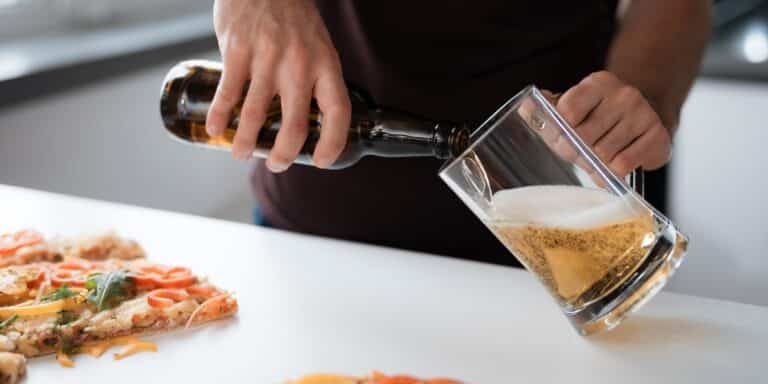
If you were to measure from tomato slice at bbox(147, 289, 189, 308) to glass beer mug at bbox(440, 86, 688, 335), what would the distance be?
0.37 m

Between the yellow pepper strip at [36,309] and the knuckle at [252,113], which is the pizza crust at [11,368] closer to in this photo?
the yellow pepper strip at [36,309]

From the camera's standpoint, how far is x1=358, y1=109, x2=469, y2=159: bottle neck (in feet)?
2.93

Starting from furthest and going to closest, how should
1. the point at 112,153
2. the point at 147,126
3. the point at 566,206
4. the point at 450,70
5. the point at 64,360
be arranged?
the point at 147,126 < the point at 112,153 < the point at 450,70 < the point at 64,360 < the point at 566,206

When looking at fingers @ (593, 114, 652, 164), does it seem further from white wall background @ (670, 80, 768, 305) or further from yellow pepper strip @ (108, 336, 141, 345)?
white wall background @ (670, 80, 768, 305)

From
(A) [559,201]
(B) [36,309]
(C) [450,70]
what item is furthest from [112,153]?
(A) [559,201]

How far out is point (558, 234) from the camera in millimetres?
769

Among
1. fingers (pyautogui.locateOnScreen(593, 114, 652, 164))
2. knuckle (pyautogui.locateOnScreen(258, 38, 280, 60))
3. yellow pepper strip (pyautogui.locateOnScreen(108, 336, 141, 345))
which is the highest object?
knuckle (pyautogui.locateOnScreen(258, 38, 280, 60))

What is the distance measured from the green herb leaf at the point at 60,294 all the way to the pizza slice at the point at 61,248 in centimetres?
14

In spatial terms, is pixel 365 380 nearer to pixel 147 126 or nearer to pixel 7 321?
pixel 7 321

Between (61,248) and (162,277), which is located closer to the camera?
(162,277)

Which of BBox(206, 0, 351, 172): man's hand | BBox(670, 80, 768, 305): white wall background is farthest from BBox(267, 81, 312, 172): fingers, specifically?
BBox(670, 80, 768, 305): white wall background

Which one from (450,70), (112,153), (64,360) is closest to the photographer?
(64,360)

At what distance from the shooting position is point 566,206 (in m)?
0.76

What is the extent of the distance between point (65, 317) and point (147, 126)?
5.38 ft
